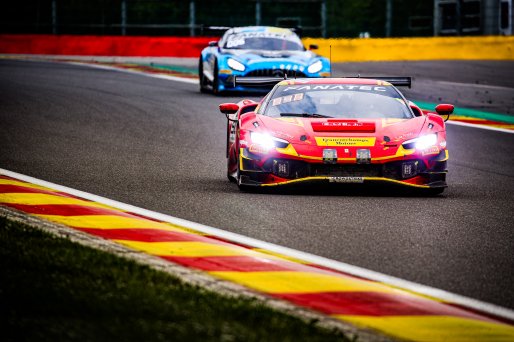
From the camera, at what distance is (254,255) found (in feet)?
26.4

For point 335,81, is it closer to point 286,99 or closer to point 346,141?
point 286,99

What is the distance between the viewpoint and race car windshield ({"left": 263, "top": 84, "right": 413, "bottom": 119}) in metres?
12.3

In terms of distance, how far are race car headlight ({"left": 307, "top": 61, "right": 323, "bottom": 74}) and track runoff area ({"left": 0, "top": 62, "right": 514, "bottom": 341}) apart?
12.0m

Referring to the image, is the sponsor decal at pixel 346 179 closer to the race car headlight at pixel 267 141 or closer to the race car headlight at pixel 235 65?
the race car headlight at pixel 267 141

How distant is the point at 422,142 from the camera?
38.3 feet

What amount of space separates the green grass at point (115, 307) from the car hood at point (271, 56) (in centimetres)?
1532

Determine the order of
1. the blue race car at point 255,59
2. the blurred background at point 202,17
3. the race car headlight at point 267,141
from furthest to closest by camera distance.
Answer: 1. the blurred background at point 202,17
2. the blue race car at point 255,59
3. the race car headlight at point 267,141

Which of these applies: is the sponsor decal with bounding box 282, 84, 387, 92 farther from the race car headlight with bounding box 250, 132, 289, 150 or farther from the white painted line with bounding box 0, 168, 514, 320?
the white painted line with bounding box 0, 168, 514, 320

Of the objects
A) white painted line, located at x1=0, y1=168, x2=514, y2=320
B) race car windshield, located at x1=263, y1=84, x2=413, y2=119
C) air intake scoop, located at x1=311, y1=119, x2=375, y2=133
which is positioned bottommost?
white painted line, located at x1=0, y1=168, x2=514, y2=320

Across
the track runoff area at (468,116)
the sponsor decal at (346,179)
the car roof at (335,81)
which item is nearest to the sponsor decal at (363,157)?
the sponsor decal at (346,179)

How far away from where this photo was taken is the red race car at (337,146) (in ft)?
37.3

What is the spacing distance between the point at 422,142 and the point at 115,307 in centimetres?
617

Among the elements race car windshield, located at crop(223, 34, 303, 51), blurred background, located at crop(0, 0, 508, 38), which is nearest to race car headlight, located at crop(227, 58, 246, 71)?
race car windshield, located at crop(223, 34, 303, 51)

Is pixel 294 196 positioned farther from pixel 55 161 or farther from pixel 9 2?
pixel 9 2
